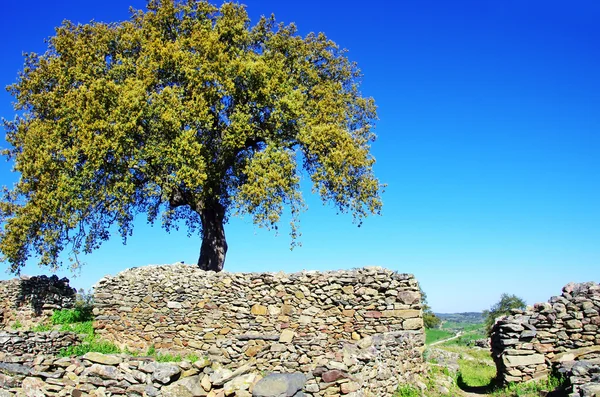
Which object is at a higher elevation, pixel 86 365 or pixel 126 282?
pixel 126 282

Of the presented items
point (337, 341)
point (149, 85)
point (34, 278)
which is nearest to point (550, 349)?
point (337, 341)

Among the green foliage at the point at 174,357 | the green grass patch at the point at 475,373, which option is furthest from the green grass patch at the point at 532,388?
the green foliage at the point at 174,357

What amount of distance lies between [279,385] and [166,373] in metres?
2.45

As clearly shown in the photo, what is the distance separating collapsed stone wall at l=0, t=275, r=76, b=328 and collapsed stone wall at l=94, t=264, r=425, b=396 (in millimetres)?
5384

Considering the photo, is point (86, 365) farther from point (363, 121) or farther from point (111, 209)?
Answer: point (363, 121)

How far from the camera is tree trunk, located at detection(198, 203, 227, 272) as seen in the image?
76.3 ft

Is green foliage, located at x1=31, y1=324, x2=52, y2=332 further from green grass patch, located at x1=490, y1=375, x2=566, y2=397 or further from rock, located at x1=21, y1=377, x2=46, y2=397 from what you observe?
green grass patch, located at x1=490, y1=375, x2=566, y2=397

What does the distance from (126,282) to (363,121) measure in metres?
14.7

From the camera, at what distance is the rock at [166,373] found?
10.0 meters

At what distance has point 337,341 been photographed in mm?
14750

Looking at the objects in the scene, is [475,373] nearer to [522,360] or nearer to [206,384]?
[522,360]

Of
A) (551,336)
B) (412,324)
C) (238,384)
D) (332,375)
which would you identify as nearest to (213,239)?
(412,324)

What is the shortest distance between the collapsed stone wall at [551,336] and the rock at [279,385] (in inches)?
267

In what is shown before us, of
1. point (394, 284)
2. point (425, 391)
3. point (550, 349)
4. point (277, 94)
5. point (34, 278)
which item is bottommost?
point (425, 391)
